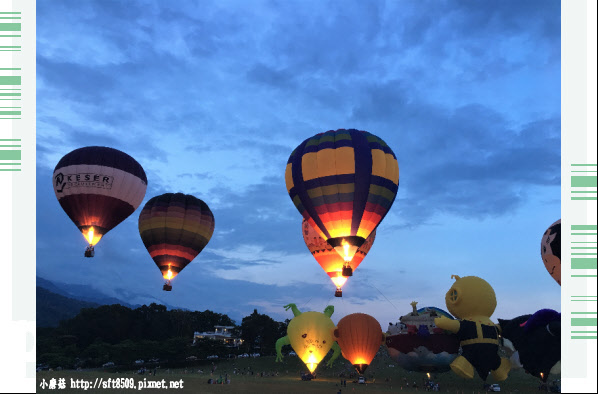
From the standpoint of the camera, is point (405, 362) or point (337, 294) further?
point (337, 294)

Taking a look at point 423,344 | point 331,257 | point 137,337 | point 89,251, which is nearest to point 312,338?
point 331,257

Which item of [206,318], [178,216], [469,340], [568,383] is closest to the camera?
[568,383]

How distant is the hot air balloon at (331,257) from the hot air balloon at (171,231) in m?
7.71

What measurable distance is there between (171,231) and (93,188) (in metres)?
6.48

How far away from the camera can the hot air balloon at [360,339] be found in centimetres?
2511

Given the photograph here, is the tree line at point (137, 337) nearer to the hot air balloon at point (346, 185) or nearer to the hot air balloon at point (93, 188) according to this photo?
the hot air balloon at point (93, 188)

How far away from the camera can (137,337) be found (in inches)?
2398

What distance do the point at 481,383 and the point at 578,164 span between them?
24.1m

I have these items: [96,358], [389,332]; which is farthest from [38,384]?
[96,358]

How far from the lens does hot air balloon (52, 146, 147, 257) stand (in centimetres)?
2673

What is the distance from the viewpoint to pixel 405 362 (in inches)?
938

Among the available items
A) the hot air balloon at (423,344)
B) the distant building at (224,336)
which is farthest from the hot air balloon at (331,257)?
the distant building at (224,336)

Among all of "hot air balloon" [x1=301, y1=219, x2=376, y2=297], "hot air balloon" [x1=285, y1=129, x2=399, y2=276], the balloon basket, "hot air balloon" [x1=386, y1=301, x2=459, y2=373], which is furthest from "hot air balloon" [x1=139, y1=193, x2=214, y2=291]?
"hot air balloon" [x1=386, y1=301, x2=459, y2=373]

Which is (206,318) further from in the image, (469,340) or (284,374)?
(469,340)
